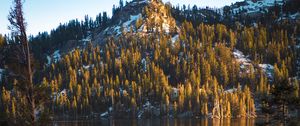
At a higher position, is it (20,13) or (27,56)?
(20,13)

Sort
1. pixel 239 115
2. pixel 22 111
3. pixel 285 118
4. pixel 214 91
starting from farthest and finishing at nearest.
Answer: pixel 214 91
pixel 239 115
pixel 285 118
pixel 22 111

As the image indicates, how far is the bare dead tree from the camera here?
769 inches

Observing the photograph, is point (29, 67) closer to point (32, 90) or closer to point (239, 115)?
point (32, 90)

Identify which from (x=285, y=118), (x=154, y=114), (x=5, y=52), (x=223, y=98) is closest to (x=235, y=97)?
(x=223, y=98)

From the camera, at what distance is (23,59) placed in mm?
20078

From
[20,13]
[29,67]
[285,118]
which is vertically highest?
[20,13]

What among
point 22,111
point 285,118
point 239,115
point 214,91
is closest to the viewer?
point 22,111

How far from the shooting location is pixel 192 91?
19600 centimetres

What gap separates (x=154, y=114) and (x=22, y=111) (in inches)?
7042

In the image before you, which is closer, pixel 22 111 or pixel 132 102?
pixel 22 111

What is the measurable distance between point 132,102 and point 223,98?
144 feet

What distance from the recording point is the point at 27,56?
20.0 metres

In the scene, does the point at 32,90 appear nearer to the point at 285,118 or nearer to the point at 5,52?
the point at 5,52

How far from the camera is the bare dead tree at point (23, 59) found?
64.1ft
